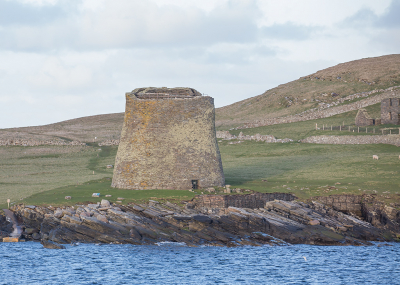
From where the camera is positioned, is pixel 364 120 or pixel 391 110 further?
pixel 364 120

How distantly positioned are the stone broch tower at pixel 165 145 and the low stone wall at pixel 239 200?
3.38 meters

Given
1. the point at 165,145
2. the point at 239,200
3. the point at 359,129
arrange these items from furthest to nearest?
the point at 359,129, the point at 165,145, the point at 239,200

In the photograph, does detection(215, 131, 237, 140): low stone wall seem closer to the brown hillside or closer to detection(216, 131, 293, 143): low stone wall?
detection(216, 131, 293, 143): low stone wall

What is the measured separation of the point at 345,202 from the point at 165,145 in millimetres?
13917

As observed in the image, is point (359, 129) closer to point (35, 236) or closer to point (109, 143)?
point (109, 143)

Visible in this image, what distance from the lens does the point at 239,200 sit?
37031 millimetres

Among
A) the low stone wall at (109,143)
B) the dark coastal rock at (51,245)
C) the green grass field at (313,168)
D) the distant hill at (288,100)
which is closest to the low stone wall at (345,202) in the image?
the green grass field at (313,168)

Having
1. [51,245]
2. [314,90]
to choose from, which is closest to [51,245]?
[51,245]

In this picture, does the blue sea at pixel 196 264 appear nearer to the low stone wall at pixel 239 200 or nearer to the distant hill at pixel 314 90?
the low stone wall at pixel 239 200

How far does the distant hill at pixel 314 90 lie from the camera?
4277 inches

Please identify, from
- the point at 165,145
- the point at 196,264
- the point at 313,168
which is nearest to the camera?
the point at 196,264

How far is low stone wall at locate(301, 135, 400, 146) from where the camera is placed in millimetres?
62741

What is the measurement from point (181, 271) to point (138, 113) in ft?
53.3

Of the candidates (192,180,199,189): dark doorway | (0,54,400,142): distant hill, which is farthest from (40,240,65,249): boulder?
(0,54,400,142): distant hill
